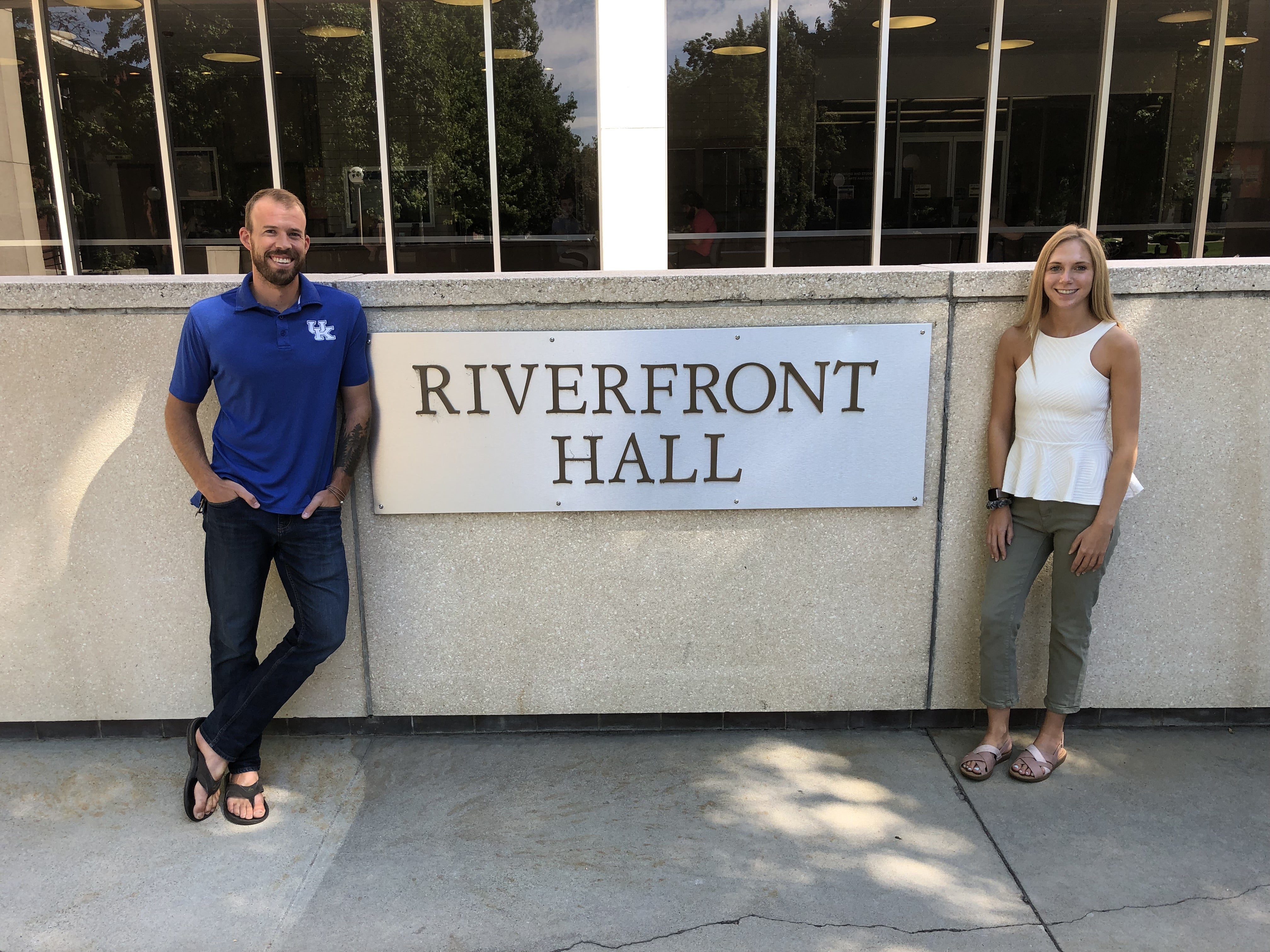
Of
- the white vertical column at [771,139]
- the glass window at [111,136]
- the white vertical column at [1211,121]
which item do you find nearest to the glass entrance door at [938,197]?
the white vertical column at [771,139]

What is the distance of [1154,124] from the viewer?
11023mm

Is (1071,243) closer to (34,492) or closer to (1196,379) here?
(1196,379)

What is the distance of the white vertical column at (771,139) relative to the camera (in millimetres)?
10305

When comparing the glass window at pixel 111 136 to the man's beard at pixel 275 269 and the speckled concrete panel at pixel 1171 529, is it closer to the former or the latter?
the man's beard at pixel 275 269

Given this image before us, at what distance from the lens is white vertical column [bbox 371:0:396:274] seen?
10500mm

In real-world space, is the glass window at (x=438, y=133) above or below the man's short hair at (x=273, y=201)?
above

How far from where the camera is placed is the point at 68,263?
38.2 ft

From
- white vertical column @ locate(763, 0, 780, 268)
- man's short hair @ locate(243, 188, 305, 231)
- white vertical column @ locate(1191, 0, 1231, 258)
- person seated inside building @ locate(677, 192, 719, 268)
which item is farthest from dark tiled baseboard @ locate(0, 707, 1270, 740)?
white vertical column @ locate(1191, 0, 1231, 258)

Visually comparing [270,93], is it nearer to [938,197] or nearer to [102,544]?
[938,197]

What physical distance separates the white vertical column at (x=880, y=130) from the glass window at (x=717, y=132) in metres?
1.26

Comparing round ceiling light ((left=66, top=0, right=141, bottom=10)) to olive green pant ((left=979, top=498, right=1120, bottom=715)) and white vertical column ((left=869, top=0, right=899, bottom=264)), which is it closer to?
white vertical column ((left=869, top=0, right=899, bottom=264))

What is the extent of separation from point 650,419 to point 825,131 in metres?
8.50

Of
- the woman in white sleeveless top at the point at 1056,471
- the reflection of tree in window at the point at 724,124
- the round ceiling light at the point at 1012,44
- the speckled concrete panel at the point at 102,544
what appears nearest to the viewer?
the woman in white sleeveless top at the point at 1056,471

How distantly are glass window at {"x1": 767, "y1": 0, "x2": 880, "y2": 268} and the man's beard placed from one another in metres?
8.05
